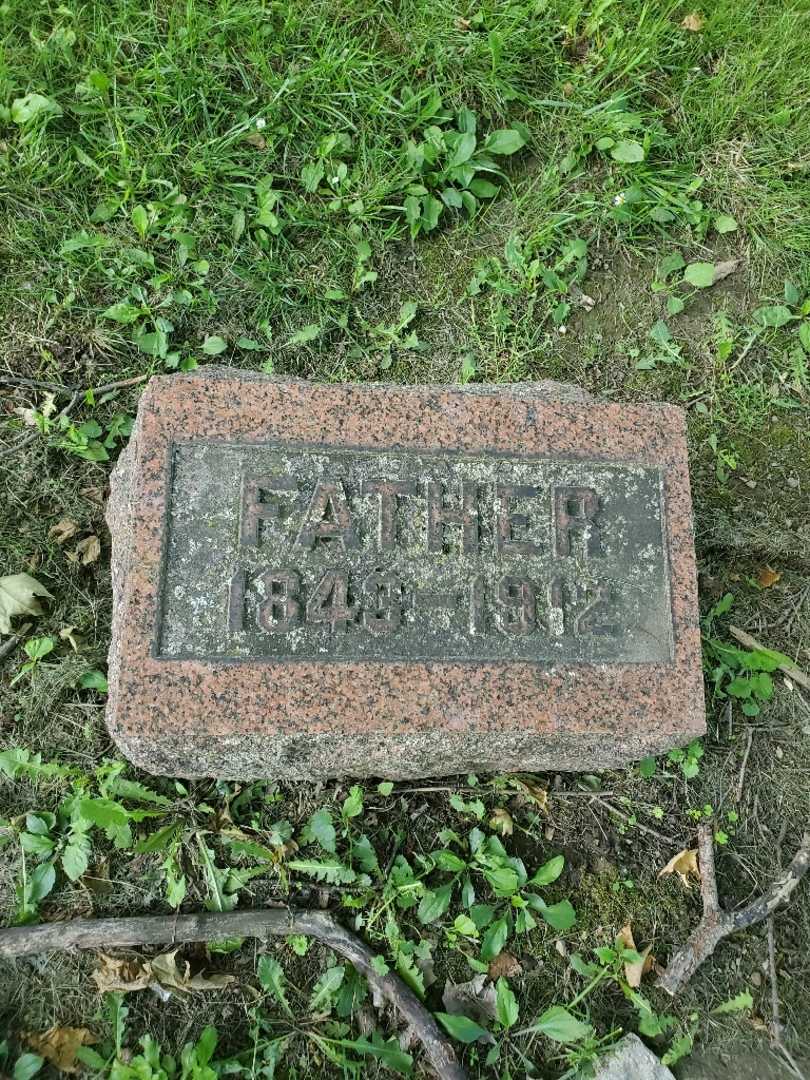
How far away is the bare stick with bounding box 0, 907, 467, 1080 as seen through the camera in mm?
2293

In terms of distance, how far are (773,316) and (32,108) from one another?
8.90 feet

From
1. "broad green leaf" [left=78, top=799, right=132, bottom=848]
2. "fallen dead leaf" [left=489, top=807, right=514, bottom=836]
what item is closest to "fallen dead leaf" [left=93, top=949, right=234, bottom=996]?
"broad green leaf" [left=78, top=799, right=132, bottom=848]

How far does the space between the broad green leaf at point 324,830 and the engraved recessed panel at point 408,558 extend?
690 mm

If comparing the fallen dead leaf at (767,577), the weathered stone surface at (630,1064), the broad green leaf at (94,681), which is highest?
the broad green leaf at (94,681)

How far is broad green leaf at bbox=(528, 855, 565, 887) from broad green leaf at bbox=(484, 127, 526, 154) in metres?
2.39

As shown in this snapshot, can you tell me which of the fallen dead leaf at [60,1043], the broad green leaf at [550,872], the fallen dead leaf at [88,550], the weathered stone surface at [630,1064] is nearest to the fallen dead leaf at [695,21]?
the fallen dead leaf at [88,550]

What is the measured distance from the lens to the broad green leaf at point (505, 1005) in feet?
7.53

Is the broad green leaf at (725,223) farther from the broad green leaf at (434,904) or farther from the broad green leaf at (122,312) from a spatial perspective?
the broad green leaf at (434,904)

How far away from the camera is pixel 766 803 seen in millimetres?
2645

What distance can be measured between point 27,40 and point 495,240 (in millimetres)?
1825

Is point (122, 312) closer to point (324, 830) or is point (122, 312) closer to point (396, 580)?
point (396, 580)

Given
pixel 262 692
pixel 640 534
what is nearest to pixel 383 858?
pixel 262 692

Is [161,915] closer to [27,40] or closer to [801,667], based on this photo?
[801,667]

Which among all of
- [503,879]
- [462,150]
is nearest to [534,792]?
[503,879]
